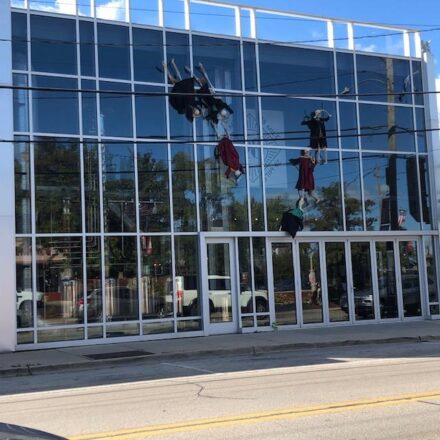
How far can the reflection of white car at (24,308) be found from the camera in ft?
50.9

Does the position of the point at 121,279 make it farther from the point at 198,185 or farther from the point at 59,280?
the point at 198,185

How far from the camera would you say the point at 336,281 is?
19359 mm

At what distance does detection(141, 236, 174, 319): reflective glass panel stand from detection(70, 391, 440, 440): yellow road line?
9588 mm

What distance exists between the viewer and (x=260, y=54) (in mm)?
19203

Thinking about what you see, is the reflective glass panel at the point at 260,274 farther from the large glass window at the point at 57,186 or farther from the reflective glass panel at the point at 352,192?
the large glass window at the point at 57,186

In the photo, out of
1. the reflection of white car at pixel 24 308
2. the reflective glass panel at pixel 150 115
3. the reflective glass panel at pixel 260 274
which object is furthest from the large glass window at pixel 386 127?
the reflection of white car at pixel 24 308

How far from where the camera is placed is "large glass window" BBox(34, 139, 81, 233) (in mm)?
15992

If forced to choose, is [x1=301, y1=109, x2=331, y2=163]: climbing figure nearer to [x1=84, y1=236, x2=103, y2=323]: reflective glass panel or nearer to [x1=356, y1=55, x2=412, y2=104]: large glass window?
[x1=356, y1=55, x2=412, y2=104]: large glass window

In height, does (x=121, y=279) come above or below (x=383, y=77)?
below

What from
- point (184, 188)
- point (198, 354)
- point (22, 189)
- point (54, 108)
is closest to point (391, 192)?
point (184, 188)

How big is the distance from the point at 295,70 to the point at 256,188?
426 cm

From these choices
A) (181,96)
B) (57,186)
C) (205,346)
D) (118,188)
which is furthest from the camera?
(181,96)

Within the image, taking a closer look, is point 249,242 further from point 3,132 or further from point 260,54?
point 3,132

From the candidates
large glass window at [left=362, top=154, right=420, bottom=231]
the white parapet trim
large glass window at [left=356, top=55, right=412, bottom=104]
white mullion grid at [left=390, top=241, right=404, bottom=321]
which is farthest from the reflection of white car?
large glass window at [left=356, top=55, right=412, bottom=104]
